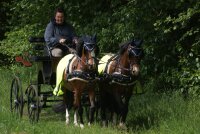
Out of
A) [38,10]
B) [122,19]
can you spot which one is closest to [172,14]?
[122,19]

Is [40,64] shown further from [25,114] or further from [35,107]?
[25,114]

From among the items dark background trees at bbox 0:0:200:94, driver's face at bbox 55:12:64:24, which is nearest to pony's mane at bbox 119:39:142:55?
dark background trees at bbox 0:0:200:94

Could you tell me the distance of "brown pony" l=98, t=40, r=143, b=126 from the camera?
955 cm

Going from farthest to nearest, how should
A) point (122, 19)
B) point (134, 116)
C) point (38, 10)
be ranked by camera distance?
point (38, 10)
point (122, 19)
point (134, 116)

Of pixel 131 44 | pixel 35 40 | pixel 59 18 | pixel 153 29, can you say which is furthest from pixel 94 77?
pixel 153 29

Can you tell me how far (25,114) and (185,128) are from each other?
18.3ft

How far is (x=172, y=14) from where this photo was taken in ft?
42.5

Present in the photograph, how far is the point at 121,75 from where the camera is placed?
9.67 m

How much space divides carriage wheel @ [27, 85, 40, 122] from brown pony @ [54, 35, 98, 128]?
0.74 meters

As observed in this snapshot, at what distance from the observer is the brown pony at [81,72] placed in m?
9.73

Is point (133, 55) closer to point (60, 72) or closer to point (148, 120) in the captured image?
point (148, 120)

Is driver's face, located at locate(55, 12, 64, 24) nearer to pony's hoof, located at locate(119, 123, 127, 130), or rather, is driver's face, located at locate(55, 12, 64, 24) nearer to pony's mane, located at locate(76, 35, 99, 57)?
pony's mane, located at locate(76, 35, 99, 57)

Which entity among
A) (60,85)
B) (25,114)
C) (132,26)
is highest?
(132,26)

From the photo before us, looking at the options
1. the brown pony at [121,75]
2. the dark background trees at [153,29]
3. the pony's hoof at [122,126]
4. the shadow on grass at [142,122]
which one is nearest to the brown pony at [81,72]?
the brown pony at [121,75]
